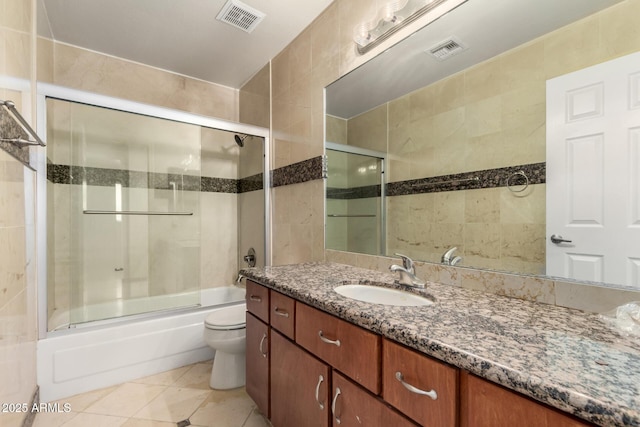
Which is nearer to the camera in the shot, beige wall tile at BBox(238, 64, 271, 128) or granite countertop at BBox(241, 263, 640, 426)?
granite countertop at BBox(241, 263, 640, 426)

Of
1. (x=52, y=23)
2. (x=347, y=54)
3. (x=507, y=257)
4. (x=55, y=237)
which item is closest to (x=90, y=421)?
(x=55, y=237)

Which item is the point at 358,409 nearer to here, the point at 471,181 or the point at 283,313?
the point at 283,313

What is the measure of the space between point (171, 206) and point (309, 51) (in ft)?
6.16

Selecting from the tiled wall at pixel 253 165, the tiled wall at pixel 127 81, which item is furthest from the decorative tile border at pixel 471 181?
the tiled wall at pixel 127 81

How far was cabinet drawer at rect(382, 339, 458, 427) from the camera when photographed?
617 millimetres

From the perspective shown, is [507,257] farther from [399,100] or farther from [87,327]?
[87,327]

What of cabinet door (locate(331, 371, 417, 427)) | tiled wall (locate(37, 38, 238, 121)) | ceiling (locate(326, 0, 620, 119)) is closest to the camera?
cabinet door (locate(331, 371, 417, 427))

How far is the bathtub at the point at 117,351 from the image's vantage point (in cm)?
167

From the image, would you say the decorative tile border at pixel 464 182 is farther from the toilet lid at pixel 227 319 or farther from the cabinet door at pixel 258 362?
the toilet lid at pixel 227 319

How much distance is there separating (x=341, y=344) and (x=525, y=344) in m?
0.50

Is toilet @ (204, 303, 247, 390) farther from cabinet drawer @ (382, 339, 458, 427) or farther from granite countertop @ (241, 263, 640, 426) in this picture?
cabinet drawer @ (382, 339, 458, 427)

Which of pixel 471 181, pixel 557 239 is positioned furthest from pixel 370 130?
pixel 557 239

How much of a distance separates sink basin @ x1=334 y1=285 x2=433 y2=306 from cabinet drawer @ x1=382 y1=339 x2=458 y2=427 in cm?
42

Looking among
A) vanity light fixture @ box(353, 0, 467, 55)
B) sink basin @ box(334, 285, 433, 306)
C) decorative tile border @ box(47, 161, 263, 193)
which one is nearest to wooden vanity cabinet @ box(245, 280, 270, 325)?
sink basin @ box(334, 285, 433, 306)
